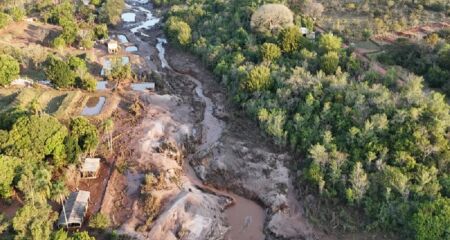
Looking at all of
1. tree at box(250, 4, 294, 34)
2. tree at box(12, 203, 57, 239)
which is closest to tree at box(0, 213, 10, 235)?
tree at box(12, 203, 57, 239)

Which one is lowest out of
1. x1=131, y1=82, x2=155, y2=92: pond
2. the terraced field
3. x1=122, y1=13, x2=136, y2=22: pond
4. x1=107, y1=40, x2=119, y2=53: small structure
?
x1=122, y1=13, x2=136, y2=22: pond

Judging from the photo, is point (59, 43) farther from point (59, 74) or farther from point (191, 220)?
point (191, 220)

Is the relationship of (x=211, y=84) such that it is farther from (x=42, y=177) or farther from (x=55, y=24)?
(x=55, y=24)

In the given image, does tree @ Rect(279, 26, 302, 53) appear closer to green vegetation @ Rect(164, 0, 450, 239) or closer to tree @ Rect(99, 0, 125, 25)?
green vegetation @ Rect(164, 0, 450, 239)

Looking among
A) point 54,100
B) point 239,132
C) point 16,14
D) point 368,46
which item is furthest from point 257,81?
point 16,14

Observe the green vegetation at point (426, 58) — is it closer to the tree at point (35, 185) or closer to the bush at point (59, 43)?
the tree at point (35, 185)
